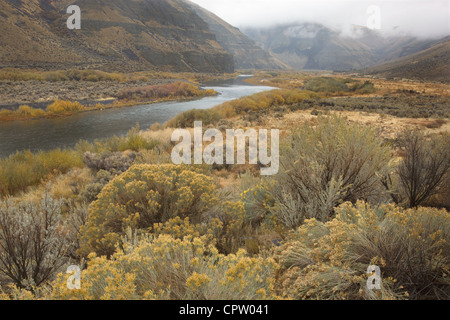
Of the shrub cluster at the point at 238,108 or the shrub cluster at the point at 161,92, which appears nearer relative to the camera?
the shrub cluster at the point at 238,108

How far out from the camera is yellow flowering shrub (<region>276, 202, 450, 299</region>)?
183 centimetres

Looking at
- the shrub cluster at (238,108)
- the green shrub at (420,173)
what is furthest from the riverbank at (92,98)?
the green shrub at (420,173)

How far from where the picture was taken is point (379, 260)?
6.48 feet

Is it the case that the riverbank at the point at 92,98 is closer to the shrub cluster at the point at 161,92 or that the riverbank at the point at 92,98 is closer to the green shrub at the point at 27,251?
the shrub cluster at the point at 161,92

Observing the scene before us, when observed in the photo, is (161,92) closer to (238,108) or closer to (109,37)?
(238,108)

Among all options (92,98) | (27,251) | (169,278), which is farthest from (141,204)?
(92,98)

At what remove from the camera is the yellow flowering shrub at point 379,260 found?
1835 millimetres

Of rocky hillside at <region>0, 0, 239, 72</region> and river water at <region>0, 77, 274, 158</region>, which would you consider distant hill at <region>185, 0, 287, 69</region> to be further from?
river water at <region>0, 77, 274, 158</region>

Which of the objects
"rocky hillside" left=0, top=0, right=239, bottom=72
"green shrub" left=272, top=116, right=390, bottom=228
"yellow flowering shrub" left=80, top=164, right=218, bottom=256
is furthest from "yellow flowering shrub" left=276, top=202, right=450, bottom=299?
"rocky hillside" left=0, top=0, right=239, bottom=72

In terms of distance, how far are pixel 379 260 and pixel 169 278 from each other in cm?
168

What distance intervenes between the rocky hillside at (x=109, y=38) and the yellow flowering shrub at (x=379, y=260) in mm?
48763

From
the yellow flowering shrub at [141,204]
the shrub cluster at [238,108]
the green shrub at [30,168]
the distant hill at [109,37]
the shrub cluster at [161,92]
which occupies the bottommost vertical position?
the green shrub at [30,168]

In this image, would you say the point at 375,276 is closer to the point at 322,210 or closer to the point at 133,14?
the point at 322,210

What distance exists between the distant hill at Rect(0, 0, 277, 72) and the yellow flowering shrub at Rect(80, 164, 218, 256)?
46.0 metres
